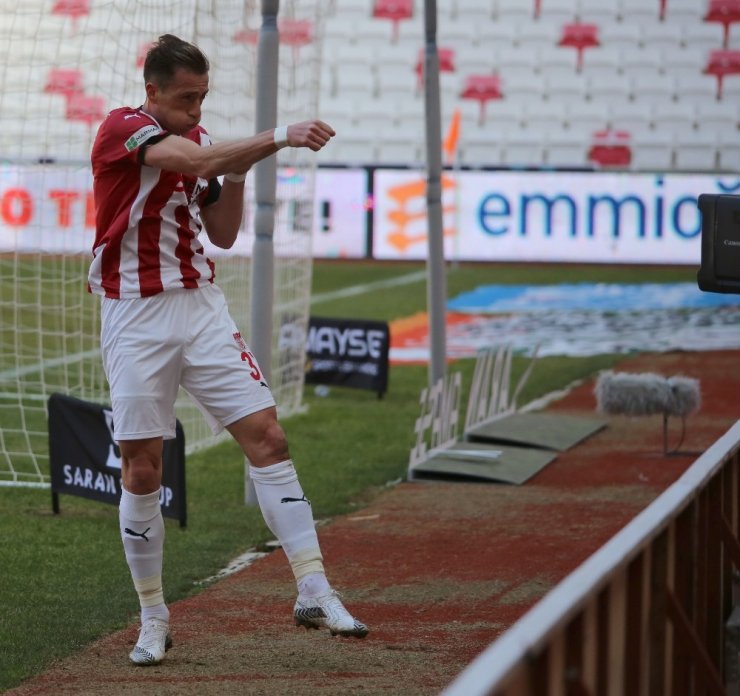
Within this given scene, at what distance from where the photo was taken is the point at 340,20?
2702 cm

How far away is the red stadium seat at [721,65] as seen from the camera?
2539 cm

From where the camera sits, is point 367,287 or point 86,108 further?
point 367,287

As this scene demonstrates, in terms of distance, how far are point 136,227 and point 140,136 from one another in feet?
1.00

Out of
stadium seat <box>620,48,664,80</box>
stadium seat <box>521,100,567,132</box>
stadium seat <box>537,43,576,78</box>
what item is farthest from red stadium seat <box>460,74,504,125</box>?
stadium seat <box>620,48,664,80</box>

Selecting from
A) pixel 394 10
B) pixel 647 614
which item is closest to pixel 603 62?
pixel 394 10

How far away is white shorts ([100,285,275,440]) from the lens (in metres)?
4.62

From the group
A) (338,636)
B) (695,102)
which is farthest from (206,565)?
(695,102)

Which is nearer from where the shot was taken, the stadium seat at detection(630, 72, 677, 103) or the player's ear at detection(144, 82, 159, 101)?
the player's ear at detection(144, 82, 159, 101)

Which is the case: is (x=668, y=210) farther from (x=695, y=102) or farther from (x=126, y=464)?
(x=126, y=464)

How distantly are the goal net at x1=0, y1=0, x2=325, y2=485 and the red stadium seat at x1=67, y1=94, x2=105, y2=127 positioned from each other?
16mm

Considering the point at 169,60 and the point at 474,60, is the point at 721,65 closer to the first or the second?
the point at 474,60

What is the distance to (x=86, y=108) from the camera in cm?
977

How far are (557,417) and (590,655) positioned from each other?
7798mm

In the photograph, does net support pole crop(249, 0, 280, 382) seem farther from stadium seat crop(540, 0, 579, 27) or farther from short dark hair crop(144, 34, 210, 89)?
stadium seat crop(540, 0, 579, 27)
